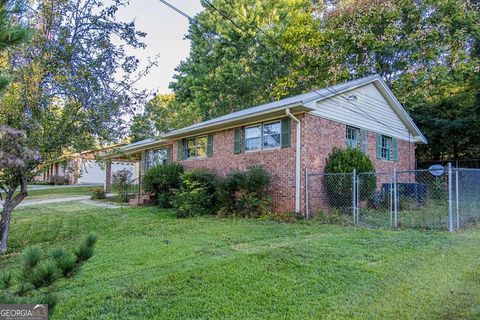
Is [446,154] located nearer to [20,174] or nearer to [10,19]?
[20,174]

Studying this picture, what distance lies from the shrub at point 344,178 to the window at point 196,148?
5.42 m

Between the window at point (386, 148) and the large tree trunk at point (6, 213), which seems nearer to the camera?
the large tree trunk at point (6, 213)

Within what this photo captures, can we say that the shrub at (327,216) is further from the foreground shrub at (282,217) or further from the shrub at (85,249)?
the shrub at (85,249)

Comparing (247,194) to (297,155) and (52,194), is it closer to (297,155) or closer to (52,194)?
(297,155)

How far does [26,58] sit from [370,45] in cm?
1650

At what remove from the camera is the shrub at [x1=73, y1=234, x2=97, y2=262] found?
6.88ft

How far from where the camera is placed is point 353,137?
460 inches

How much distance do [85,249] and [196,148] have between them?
1210cm

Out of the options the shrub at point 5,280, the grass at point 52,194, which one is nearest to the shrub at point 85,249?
the shrub at point 5,280

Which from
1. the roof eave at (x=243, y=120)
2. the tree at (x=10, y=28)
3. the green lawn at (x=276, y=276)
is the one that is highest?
the roof eave at (x=243, y=120)

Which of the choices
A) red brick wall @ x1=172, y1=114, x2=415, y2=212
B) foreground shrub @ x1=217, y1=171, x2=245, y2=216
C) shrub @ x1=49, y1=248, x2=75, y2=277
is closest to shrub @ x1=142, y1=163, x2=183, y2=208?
red brick wall @ x1=172, y1=114, x2=415, y2=212

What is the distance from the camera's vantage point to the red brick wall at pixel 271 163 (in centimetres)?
1008

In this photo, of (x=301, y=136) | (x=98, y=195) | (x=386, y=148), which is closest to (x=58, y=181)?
(x=98, y=195)

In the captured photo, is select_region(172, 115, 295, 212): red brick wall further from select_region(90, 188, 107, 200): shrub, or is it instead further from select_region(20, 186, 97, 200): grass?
select_region(20, 186, 97, 200): grass
